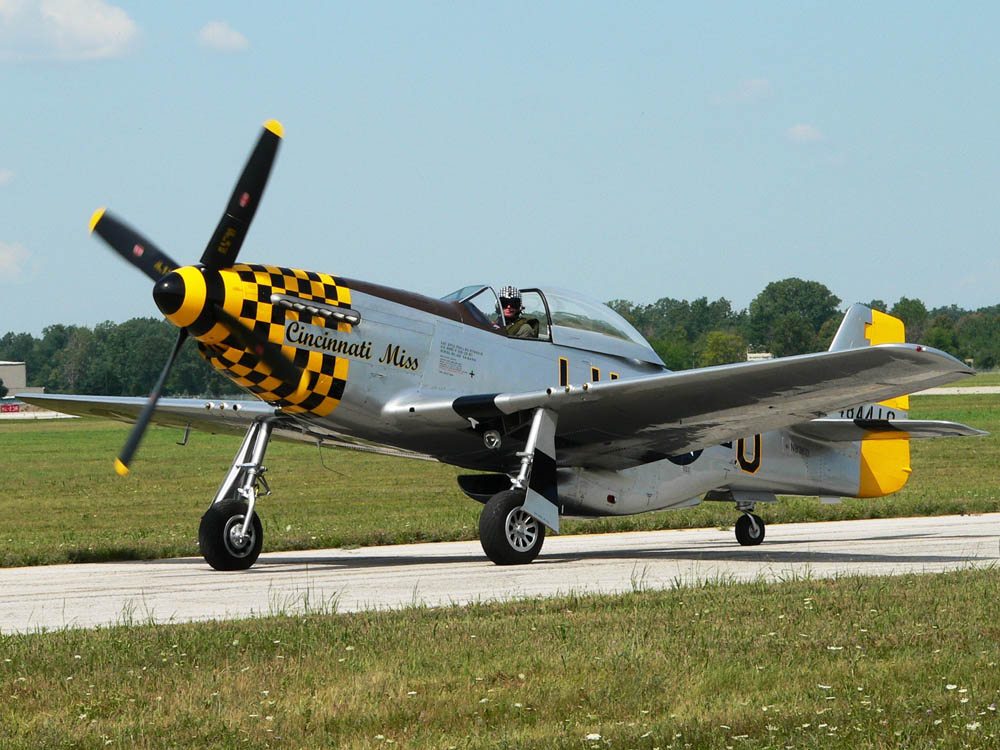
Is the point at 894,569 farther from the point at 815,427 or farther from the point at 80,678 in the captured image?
the point at 80,678

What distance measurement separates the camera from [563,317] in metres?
13.0

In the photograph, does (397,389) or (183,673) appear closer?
(183,673)

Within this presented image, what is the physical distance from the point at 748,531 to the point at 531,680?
32.7ft

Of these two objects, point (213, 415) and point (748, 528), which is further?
point (748, 528)

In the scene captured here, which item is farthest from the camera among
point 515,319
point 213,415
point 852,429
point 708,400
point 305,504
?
point 305,504

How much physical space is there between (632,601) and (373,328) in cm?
436

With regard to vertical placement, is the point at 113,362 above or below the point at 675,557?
above

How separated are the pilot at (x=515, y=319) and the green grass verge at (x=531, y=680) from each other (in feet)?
17.0

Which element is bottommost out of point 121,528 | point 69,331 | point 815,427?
point 121,528

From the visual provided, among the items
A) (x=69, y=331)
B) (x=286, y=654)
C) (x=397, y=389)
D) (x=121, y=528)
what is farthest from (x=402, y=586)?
(x=69, y=331)

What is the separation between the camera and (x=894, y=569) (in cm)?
1074

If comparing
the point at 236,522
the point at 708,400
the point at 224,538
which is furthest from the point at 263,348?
the point at 708,400

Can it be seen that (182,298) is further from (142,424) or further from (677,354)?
(677,354)

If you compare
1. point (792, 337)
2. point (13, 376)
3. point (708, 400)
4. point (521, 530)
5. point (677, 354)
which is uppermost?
point (792, 337)
